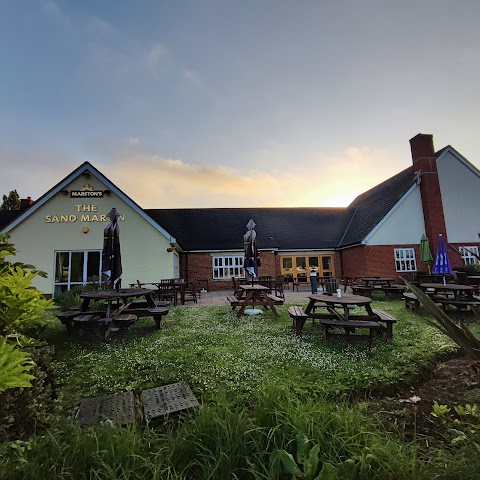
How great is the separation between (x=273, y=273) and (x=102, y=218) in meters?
11.6

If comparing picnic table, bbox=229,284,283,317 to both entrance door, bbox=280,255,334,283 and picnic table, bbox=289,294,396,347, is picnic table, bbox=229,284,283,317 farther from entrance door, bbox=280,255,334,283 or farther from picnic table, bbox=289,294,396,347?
entrance door, bbox=280,255,334,283

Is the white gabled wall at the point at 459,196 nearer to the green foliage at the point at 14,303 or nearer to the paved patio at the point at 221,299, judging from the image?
the paved patio at the point at 221,299

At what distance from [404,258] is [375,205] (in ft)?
15.3

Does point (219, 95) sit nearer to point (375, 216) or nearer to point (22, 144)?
point (22, 144)

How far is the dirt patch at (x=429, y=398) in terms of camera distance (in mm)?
2805

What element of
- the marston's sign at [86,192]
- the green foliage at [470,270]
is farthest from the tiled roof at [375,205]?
the marston's sign at [86,192]

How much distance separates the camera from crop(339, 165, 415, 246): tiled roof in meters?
18.6

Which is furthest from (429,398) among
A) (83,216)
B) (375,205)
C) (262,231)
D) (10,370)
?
(375,205)

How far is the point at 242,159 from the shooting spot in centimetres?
1351

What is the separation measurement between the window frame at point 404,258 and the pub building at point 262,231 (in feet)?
0.22

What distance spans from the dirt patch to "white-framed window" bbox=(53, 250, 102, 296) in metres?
13.7

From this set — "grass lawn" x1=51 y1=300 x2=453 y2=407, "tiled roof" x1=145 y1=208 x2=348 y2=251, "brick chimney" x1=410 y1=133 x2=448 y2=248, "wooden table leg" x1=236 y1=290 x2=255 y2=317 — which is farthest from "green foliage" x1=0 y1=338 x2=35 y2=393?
"brick chimney" x1=410 y1=133 x2=448 y2=248

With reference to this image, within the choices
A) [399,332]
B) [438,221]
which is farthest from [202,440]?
[438,221]

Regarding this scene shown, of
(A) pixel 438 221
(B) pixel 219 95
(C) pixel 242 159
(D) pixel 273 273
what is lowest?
(D) pixel 273 273
